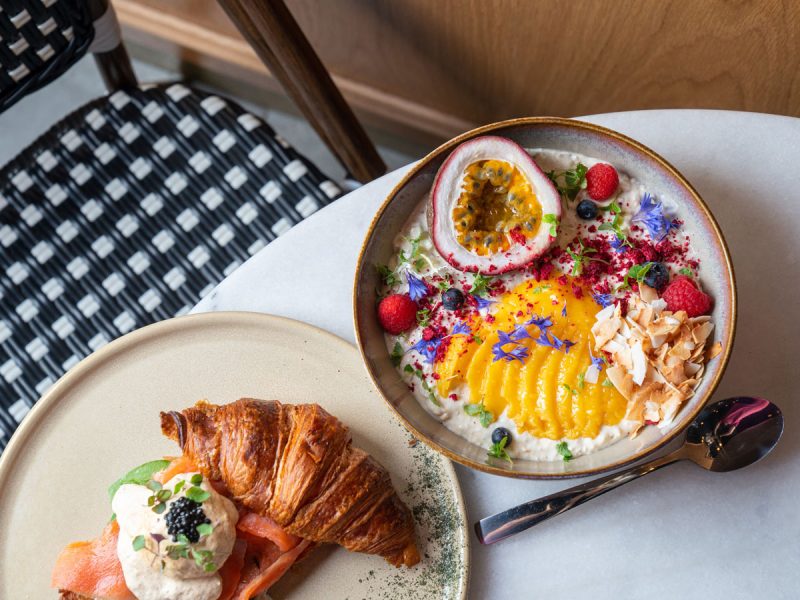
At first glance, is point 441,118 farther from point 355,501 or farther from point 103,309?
point 355,501

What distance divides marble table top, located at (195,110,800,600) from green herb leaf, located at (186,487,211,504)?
408 mm

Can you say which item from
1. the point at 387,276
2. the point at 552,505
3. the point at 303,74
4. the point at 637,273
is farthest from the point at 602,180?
the point at 303,74

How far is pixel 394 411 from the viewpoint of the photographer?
46.6 inches

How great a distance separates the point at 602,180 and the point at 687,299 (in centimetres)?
22

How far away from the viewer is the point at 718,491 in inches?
49.3

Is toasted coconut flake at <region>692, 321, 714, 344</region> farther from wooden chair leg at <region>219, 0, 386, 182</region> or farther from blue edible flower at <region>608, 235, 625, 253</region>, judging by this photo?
wooden chair leg at <region>219, 0, 386, 182</region>

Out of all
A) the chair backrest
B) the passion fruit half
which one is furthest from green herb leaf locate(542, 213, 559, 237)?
the chair backrest

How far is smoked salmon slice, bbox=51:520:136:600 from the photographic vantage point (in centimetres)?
124

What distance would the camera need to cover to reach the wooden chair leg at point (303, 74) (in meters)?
1.47

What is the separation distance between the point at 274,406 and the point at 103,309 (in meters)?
0.60

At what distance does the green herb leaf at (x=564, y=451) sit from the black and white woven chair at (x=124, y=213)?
743 mm

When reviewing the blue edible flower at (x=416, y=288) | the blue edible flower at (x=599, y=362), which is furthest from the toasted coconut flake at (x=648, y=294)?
the blue edible flower at (x=416, y=288)

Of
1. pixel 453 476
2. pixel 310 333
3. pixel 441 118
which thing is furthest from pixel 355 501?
pixel 441 118

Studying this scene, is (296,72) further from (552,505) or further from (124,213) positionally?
(552,505)
